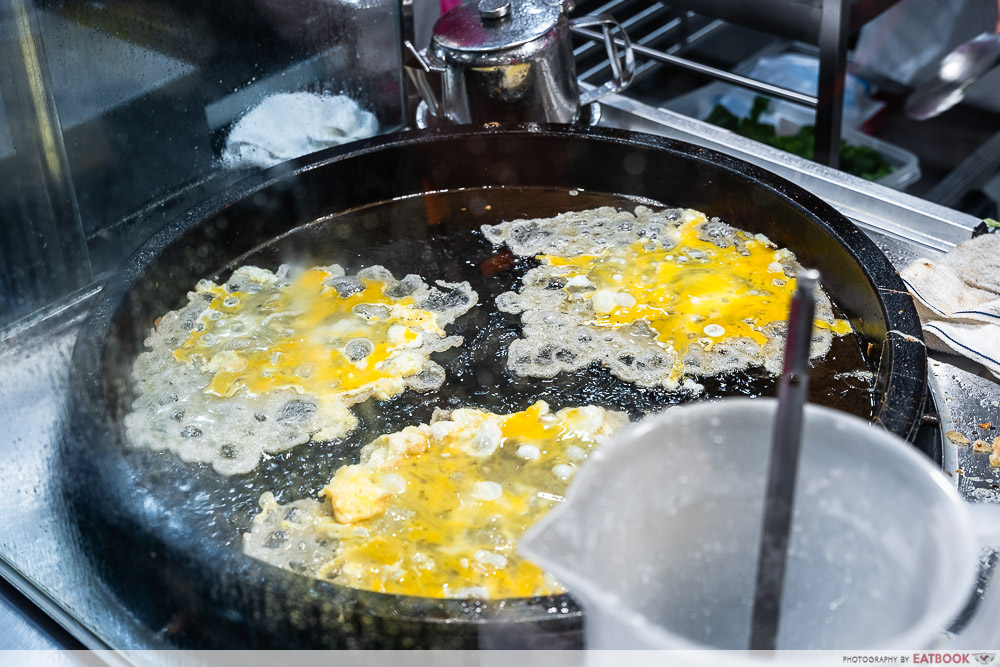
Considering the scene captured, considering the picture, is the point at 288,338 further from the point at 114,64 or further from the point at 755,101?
the point at 755,101

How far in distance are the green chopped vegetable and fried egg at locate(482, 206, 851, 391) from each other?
1.51m

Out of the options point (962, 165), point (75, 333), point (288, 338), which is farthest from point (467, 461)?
point (962, 165)

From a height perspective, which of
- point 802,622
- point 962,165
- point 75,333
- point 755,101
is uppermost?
point 802,622

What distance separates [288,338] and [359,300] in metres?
0.18

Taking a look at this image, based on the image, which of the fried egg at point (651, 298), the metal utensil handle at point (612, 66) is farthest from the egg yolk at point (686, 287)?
the metal utensil handle at point (612, 66)

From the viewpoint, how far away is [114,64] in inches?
74.6

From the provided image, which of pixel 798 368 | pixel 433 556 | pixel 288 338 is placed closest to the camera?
pixel 798 368

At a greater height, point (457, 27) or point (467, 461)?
point (457, 27)

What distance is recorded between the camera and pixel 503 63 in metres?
2.19

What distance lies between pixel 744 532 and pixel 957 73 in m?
2.41

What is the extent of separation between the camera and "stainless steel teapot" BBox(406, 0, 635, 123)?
2.20m

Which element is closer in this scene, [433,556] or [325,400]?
[433,556]

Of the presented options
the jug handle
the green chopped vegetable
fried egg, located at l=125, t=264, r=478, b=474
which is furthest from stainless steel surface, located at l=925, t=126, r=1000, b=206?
the jug handle

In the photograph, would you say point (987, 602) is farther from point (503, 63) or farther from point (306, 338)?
point (503, 63)
